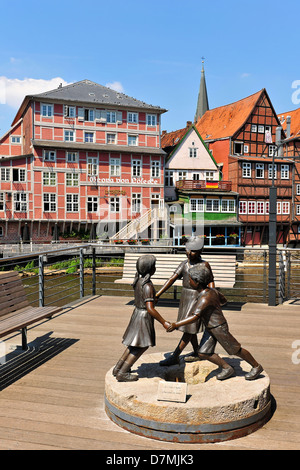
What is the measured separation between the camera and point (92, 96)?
1458 inches

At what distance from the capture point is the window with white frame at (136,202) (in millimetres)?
37484

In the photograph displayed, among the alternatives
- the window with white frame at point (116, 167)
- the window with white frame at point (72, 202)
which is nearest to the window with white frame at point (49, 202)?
the window with white frame at point (72, 202)

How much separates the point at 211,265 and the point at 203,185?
105 ft

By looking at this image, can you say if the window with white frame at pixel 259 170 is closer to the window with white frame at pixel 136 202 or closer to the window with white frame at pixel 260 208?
the window with white frame at pixel 260 208

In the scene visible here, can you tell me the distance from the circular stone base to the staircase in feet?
103

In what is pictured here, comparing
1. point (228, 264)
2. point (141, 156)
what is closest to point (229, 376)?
point (228, 264)

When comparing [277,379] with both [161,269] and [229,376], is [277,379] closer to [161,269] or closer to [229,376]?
[229,376]

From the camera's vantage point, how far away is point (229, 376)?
372cm

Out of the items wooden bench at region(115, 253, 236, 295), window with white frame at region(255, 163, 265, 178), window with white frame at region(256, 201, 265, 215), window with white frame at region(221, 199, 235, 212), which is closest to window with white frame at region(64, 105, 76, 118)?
Answer: window with white frame at region(221, 199, 235, 212)

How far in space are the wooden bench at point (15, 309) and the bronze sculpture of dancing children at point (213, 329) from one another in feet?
6.89

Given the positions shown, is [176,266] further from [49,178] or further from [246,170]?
[246,170]

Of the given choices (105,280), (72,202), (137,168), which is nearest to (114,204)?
(72,202)

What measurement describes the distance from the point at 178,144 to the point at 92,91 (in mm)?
9016
